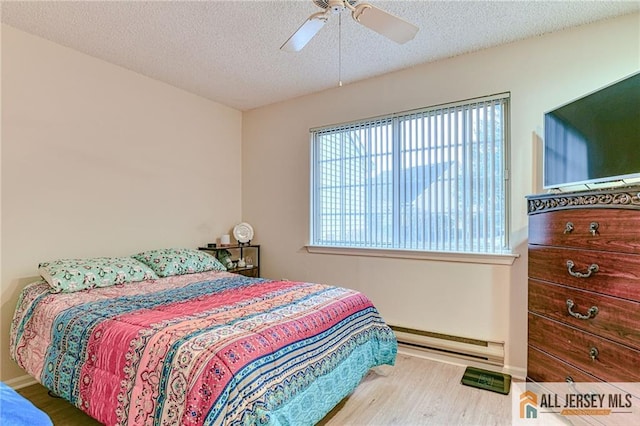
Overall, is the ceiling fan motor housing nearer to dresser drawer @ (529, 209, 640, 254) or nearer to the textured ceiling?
the textured ceiling

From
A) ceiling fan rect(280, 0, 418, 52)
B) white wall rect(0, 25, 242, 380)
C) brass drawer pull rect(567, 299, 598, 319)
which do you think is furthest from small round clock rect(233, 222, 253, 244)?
brass drawer pull rect(567, 299, 598, 319)

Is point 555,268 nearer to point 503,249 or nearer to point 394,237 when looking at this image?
point 503,249

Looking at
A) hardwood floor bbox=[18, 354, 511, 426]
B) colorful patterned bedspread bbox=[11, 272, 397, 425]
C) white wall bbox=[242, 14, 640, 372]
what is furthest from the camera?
white wall bbox=[242, 14, 640, 372]

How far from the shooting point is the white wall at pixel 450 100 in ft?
7.50

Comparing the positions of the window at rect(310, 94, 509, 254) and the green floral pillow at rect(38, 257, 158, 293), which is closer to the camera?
the green floral pillow at rect(38, 257, 158, 293)

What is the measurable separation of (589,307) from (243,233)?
128 inches

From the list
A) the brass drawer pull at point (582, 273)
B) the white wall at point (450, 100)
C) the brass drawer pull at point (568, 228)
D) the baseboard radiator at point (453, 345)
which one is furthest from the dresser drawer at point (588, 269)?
the baseboard radiator at point (453, 345)

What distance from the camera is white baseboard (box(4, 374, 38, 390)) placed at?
2312mm

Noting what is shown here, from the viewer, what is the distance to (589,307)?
173cm

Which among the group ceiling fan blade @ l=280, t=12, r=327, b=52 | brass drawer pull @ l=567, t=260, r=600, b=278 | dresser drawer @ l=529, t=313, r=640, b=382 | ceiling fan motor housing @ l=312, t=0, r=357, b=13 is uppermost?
ceiling fan motor housing @ l=312, t=0, r=357, b=13

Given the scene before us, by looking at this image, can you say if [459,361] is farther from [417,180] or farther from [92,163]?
[92,163]

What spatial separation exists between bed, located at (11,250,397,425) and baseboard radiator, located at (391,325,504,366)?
594 millimetres

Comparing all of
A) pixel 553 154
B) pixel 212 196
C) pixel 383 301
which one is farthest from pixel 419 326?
pixel 212 196

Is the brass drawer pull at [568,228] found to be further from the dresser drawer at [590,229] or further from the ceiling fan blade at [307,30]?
the ceiling fan blade at [307,30]
